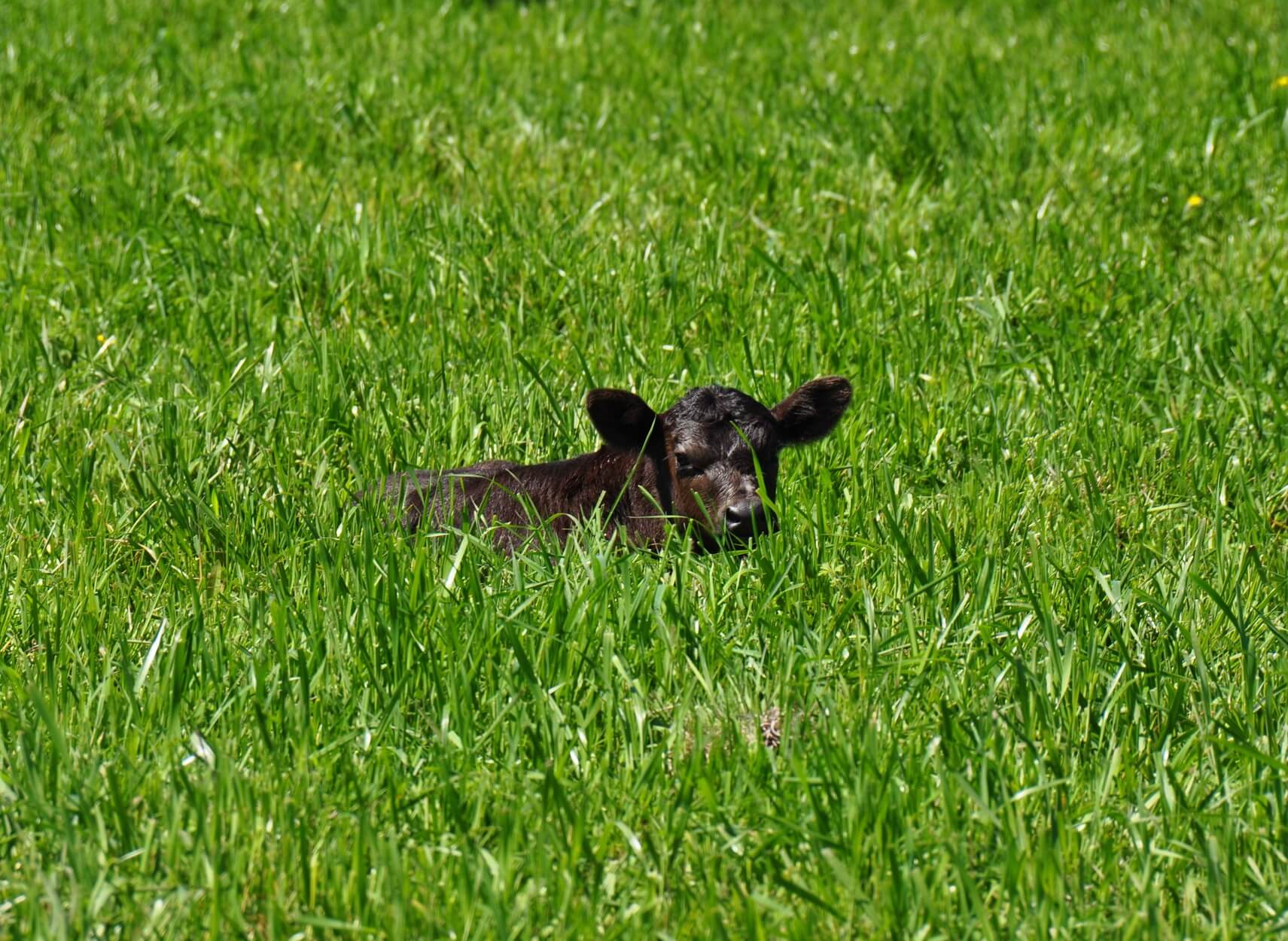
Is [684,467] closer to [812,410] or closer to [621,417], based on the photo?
[621,417]

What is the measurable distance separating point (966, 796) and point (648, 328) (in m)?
3.51

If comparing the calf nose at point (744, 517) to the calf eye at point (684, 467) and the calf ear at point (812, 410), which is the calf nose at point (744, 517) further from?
the calf ear at point (812, 410)

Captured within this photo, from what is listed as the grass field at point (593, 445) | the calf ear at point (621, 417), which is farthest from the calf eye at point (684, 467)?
the grass field at point (593, 445)

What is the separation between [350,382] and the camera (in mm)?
5984

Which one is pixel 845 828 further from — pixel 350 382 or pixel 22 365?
pixel 22 365

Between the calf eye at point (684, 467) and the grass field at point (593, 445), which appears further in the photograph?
the calf eye at point (684, 467)

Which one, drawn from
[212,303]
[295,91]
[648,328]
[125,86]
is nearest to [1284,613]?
[648,328]

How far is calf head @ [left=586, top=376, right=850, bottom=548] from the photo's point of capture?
5.20 meters

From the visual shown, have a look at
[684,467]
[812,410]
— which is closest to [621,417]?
[684,467]

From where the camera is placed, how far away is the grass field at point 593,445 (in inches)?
130

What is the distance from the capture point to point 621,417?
534cm

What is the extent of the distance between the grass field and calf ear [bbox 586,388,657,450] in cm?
58

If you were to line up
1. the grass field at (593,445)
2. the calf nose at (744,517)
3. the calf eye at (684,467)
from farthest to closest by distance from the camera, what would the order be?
the calf eye at (684,467), the calf nose at (744,517), the grass field at (593,445)

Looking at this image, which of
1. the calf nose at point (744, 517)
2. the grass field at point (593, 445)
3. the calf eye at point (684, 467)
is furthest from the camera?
the calf eye at point (684, 467)
